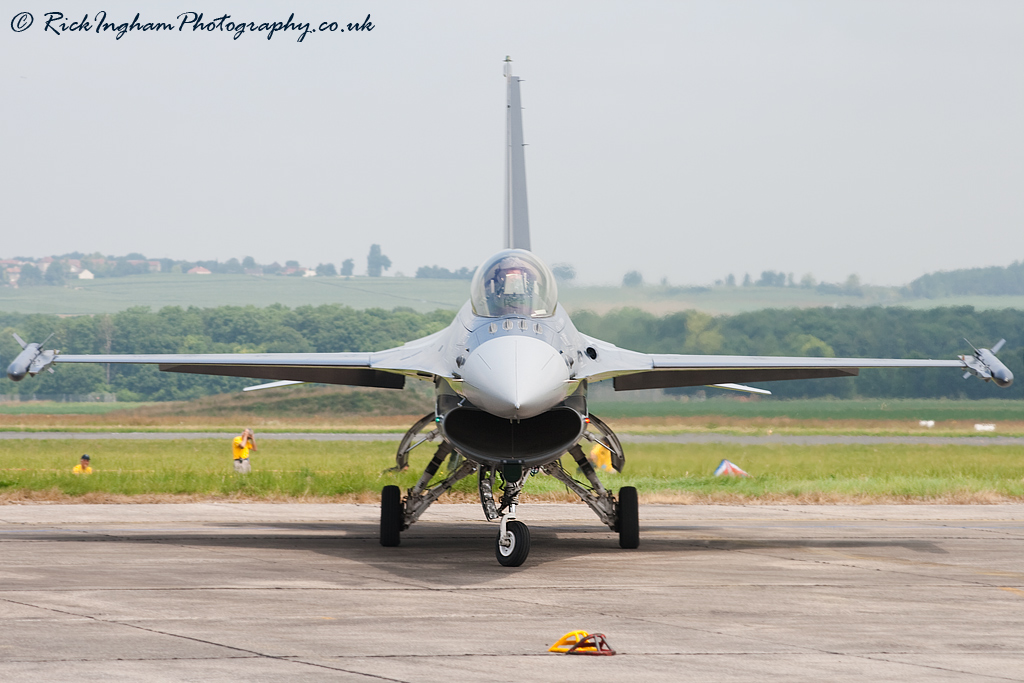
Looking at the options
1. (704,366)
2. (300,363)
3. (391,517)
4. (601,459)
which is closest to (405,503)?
(391,517)

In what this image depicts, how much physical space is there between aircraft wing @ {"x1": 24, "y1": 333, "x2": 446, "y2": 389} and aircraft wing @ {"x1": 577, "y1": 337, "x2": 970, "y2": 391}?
6.43ft

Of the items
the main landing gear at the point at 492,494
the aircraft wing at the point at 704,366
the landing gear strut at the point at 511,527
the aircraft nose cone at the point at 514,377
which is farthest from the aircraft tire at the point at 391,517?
the aircraft nose cone at the point at 514,377

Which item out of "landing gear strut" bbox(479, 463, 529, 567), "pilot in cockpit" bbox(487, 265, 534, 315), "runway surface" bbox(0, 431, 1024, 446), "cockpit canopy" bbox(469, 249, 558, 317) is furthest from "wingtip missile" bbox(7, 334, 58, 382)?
"runway surface" bbox(0, 431, 1024, 446)

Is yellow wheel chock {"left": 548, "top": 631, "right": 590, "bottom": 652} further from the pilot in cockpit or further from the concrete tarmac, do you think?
the pilot in cockpit

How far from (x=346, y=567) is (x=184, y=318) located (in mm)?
71679

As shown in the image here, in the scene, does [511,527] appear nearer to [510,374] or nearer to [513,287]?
[510,374]

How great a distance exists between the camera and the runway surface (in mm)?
35562

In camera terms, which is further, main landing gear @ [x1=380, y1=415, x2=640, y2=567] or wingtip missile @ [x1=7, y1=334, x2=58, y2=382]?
main landing gear @ [x1=380, y1=415, x2=640, y2=567]

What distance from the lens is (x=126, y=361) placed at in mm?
13734

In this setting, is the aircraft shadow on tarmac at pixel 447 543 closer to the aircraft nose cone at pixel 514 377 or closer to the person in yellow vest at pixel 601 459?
the aircraft nose cone at pixel 514 377

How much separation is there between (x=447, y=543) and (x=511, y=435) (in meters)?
3.14

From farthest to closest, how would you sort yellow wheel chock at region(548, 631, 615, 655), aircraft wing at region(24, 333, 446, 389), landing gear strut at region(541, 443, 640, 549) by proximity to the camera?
landing gear strut at region(541, 443, 640, 549) < aircraft wing at region(24, 333, 446, 389) < yellow wheel chock at region(548, 631, 615, 655)

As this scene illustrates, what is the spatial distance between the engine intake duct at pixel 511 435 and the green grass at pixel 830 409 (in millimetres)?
22195

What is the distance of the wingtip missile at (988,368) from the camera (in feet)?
40.9
